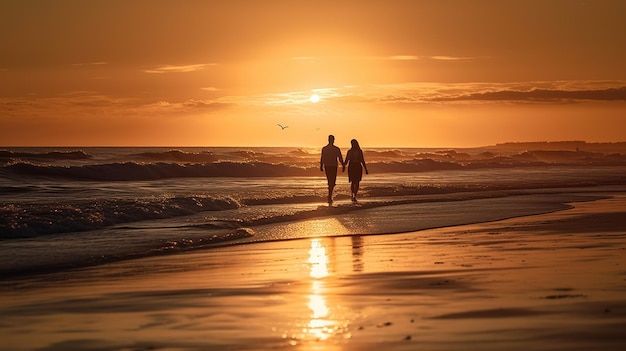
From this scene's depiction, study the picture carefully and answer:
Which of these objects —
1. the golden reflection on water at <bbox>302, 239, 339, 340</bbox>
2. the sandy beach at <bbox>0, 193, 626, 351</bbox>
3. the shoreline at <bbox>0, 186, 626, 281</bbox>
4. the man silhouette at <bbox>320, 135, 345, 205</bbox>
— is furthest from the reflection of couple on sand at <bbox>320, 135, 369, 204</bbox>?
the golden reflection on water at <bbox>302, 239, 339, 340</bbox>

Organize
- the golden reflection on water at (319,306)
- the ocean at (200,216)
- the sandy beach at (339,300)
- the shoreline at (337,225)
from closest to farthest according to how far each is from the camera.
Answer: the sandy beach at (339,300) → the golden reflection on water at (319,306) → the shoreline at (337,225) → the ocean at (200,216)

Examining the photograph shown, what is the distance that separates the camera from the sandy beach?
704 centimetres

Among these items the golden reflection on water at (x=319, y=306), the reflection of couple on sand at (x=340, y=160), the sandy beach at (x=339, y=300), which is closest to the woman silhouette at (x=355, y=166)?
the reflection of couple on sand at (x=340, y=160)

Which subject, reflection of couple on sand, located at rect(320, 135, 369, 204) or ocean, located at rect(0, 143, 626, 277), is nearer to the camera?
ocean, located at rect(0, 143, 626, 277)

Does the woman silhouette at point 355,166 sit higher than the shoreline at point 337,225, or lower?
higher

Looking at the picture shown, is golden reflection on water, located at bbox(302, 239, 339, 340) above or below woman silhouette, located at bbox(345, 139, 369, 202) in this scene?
below

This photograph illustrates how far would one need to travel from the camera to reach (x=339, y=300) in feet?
29.1

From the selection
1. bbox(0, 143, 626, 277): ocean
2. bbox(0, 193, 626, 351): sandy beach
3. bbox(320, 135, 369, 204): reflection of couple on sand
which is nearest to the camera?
bbox(0, 193, 626, 351): sandy beach

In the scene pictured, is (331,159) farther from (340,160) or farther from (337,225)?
(337,225)

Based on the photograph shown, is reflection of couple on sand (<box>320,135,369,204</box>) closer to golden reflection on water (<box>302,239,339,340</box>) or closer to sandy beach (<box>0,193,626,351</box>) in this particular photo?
sandy beach (<box>0,193,626,351</box>)

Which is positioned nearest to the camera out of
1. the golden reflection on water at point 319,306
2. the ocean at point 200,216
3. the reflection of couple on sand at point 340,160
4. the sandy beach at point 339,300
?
the sandy beach at point 339,300

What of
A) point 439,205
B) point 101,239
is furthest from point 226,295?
point 439,205

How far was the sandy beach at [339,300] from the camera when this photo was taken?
704 cm

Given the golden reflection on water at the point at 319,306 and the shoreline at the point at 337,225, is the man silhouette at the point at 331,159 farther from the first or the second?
the golden reflection on water at the point at 319,306
